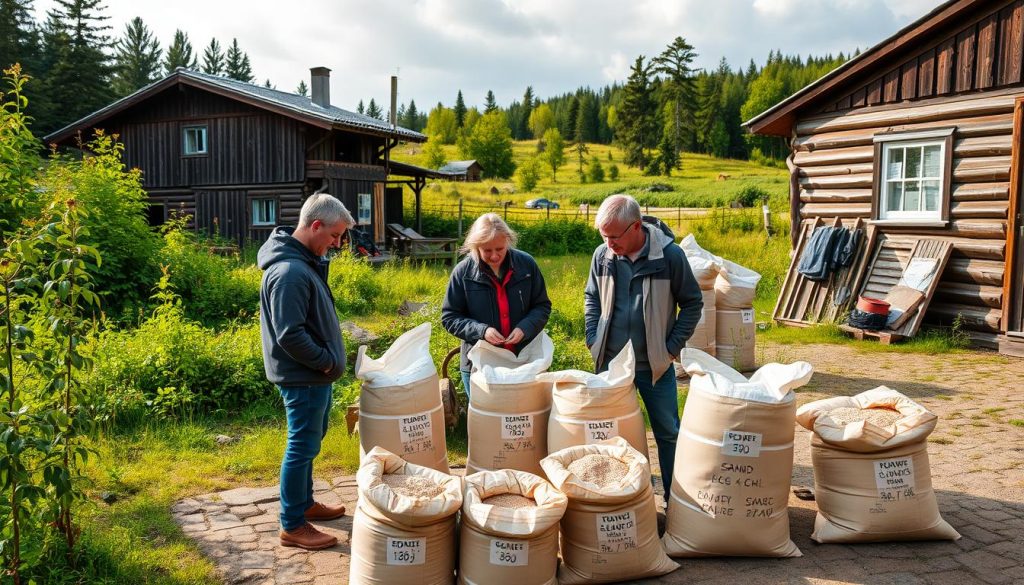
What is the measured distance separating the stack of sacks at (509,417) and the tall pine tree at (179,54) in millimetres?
67159

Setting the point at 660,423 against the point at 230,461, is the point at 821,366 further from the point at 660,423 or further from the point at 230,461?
the point at 230,461

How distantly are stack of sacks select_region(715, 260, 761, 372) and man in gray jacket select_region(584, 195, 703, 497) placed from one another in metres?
3.67

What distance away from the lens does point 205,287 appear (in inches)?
412

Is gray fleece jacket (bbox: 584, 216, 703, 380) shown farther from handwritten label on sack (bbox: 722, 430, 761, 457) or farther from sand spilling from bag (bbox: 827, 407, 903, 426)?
sand spilling from bag (bbox: 827, 407, 903, 426)

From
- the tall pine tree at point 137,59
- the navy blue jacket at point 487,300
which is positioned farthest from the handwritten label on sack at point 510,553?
the tall pine tree at point 137,59

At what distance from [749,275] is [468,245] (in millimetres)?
4486

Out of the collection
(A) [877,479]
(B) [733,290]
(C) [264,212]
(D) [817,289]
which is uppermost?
(C) [264,212]

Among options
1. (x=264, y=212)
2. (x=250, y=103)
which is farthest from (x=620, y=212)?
(x=264, y=212)

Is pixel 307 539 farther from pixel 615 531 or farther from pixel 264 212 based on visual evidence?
pixel 264 212

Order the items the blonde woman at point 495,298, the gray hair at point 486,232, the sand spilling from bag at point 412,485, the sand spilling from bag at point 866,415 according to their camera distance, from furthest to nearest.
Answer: the blonde woman at point 495,298, the gray hair at point 486,232, the sand spilling from bag at point 866,415, the sand spilling from bag at point 412,485

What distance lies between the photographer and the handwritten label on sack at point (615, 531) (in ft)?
10.6

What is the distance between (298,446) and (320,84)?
2325cm

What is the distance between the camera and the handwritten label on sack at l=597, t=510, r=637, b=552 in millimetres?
3223

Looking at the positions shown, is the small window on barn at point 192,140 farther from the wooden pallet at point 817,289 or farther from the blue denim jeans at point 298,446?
the blue denim jeans at point 298,446
